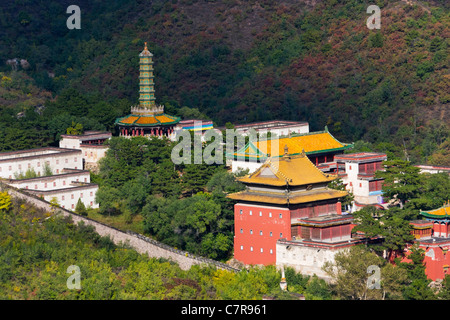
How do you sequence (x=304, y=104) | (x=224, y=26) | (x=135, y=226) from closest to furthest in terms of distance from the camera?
(x=135, y=226) < (x=304, y=104) < (x=224, y=26)

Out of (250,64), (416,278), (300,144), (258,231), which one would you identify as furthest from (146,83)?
(416,278)

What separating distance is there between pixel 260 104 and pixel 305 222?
170 feet

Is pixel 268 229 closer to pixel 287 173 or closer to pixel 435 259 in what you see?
pixel 287 173

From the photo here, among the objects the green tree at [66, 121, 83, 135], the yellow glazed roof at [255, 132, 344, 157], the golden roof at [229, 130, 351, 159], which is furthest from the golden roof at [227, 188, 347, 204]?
the green tree at [66, 121, 83, 135]

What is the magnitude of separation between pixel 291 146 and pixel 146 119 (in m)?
16.4

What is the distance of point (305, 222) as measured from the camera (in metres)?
69.9

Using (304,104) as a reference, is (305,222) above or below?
below

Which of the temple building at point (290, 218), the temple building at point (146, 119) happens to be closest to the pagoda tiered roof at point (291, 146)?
the temple building at point (290, 218)

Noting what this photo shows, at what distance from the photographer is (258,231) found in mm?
71625

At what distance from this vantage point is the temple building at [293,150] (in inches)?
3246

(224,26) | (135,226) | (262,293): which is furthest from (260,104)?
(262,293)
